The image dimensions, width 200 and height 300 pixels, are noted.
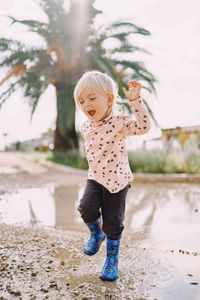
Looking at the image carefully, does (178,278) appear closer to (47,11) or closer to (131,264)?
(131,264)

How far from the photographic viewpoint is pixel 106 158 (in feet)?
6.50

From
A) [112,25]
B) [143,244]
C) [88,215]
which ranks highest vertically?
[112,25]

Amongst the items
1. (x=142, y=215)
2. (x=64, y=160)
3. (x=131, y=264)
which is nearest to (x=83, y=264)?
(x=131, y=264)

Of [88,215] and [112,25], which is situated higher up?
[112,25]

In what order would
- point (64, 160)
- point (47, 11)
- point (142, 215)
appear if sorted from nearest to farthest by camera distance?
point (142, 215), point (47, 11), point (64, 160)

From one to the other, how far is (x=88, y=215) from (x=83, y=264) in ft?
1.29

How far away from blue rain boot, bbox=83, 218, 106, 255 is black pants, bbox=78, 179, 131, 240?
0.11 meters

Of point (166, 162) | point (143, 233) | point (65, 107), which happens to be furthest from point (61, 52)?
point (143, 233)

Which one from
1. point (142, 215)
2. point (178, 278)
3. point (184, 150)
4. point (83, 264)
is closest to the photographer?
point (178, 278)

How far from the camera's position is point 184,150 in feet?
28.0

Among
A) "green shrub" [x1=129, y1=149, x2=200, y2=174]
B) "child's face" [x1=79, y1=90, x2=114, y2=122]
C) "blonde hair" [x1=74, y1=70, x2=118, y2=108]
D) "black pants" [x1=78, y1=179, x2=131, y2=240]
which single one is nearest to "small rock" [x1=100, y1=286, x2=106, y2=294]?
"black pants" [x1=78, y1=179, x2=131, y2=240]

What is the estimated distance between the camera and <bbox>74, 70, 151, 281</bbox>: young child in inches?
76.5

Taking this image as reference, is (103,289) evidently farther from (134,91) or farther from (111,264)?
(134,91)

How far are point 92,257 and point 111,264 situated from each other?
1.32 ft
